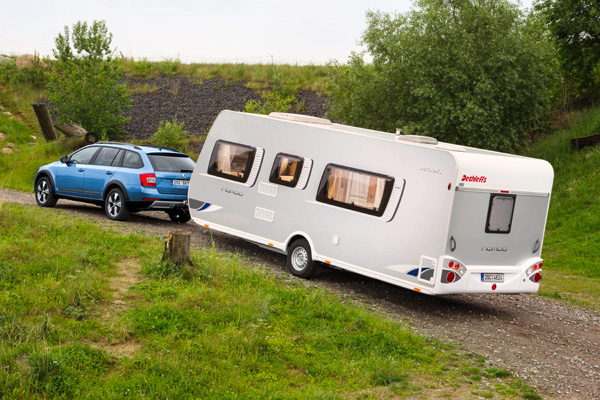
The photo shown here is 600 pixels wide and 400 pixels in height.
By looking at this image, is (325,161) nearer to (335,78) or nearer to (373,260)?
(373,260)

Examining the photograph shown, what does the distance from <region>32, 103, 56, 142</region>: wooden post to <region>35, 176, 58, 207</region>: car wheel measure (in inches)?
428

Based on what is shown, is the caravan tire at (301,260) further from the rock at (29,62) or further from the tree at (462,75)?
the rock at (29,62)

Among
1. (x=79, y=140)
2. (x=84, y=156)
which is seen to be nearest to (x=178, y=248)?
(x=84, y=156)

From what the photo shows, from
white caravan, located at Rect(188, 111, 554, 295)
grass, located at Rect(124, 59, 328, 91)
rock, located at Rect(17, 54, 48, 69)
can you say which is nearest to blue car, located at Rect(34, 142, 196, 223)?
white caravan, located at Rect(188, 111, 554, 295)

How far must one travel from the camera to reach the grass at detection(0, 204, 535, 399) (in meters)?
6.84

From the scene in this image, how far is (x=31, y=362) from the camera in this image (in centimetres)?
682

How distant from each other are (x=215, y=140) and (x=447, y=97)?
10387mm

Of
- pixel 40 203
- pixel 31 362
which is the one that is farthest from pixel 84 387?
pixel 40 203

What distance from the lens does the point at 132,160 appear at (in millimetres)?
15188

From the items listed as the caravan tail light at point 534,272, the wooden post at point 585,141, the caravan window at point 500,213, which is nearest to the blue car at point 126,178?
the caravan window at point 500,213

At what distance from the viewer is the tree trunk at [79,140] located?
82.3ft

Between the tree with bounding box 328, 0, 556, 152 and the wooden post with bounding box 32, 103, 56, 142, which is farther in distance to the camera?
the wooden post with bounding box 32, 103, 56, 142

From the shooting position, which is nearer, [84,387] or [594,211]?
[84,387]

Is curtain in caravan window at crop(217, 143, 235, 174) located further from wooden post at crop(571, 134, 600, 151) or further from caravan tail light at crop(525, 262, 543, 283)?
wooden post at crop(571, 134, 600, 151)
